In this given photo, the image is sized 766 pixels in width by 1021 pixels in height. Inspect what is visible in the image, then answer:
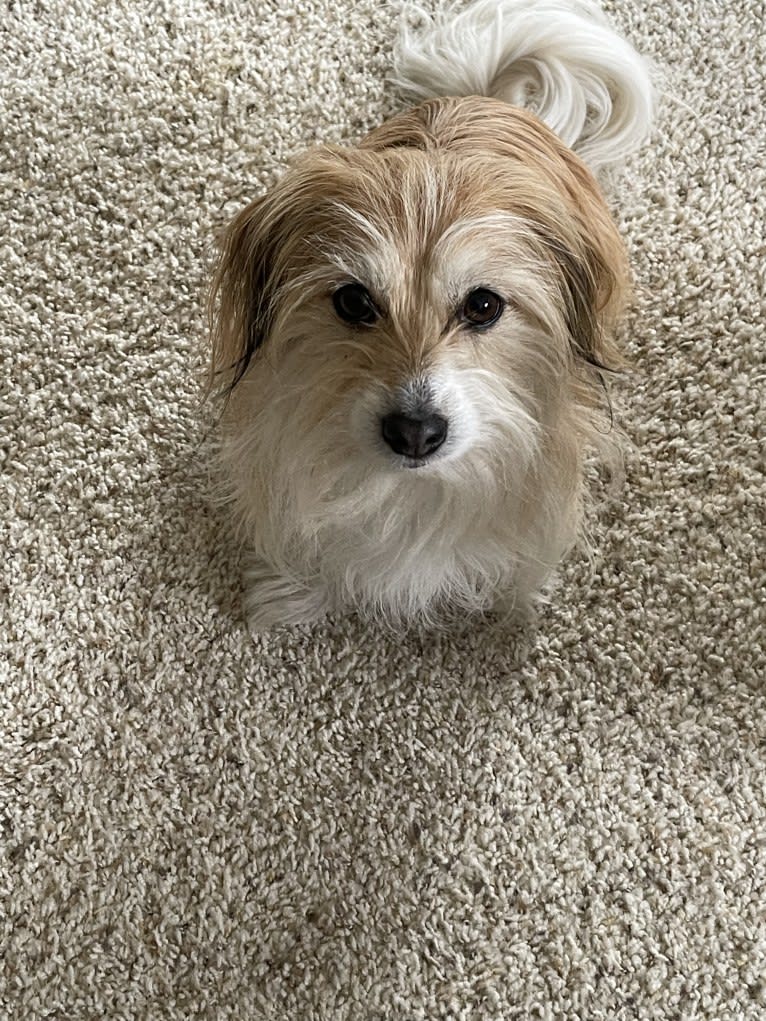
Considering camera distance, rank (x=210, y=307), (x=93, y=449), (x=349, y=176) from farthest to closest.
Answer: (x=93, y=449)
(x=210, y=307)
(x=349, y=176)

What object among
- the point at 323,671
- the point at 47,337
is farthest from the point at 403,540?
the point at 47,337

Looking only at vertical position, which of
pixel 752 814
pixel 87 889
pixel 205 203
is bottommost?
pixel 87 889

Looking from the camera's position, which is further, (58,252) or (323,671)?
(58,252)

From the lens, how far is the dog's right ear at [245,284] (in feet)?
3.86

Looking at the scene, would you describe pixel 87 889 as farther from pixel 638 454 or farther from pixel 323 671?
pixel 638 454

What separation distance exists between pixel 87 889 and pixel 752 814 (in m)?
0.95

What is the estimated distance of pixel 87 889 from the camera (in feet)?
4.72

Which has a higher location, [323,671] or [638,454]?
[638,454]

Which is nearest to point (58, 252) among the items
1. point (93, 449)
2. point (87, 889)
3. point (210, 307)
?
point (93, 449)

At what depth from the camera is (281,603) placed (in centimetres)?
157

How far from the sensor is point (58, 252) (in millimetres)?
1779

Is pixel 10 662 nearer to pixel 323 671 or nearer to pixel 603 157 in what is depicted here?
pixel 323 671

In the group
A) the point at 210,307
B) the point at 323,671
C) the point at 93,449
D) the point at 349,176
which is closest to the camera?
the point at 349,176

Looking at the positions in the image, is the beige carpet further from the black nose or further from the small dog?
the black nose
